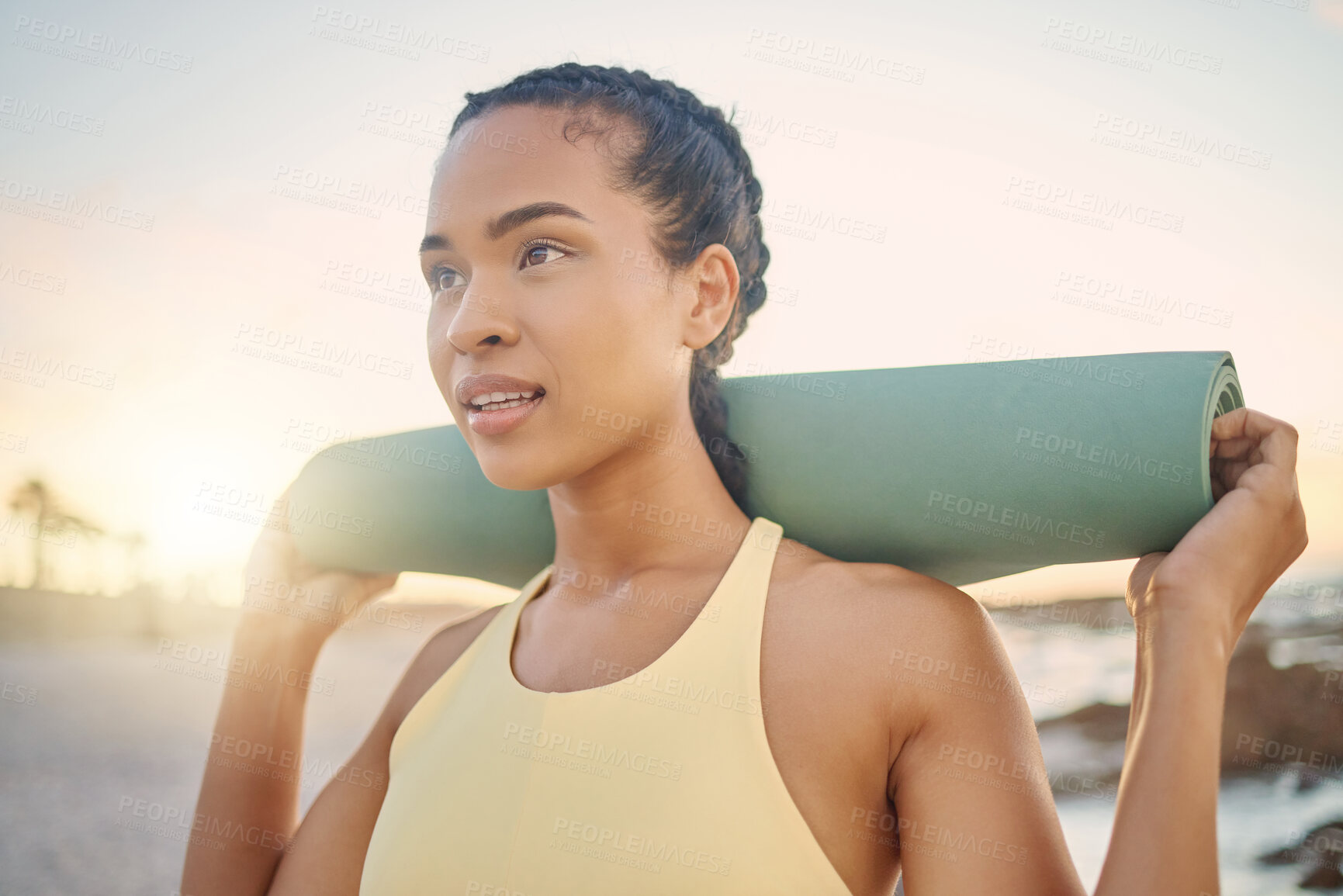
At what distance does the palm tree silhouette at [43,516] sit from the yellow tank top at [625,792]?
5.08ft

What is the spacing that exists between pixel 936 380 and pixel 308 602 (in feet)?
3.34

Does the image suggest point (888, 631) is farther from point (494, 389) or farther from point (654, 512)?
point (494, 389)

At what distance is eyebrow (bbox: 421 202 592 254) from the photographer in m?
0.95

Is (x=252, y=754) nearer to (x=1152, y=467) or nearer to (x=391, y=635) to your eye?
(x=1152, y=467)

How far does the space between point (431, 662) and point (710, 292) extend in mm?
648

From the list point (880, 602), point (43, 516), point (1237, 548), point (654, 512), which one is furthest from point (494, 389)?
point (43, 516)

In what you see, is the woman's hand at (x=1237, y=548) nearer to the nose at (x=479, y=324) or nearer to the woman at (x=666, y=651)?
the woman at (x=666, y=651)

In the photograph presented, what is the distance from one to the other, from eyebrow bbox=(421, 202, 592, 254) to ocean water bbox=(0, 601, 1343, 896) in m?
0.99

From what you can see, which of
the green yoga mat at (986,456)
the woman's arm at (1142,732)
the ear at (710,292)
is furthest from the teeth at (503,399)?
the woman's arm at (1142,732)

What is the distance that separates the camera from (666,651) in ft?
3.15

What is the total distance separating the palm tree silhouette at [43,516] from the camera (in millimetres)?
2004

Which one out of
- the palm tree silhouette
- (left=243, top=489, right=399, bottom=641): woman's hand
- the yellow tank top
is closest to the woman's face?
the yellow tank top

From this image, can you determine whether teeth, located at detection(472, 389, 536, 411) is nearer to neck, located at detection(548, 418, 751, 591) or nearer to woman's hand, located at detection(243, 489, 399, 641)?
neck, located at detection(548, 418, 751, 591)

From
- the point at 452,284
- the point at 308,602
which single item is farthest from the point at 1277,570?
the point at 308,602
